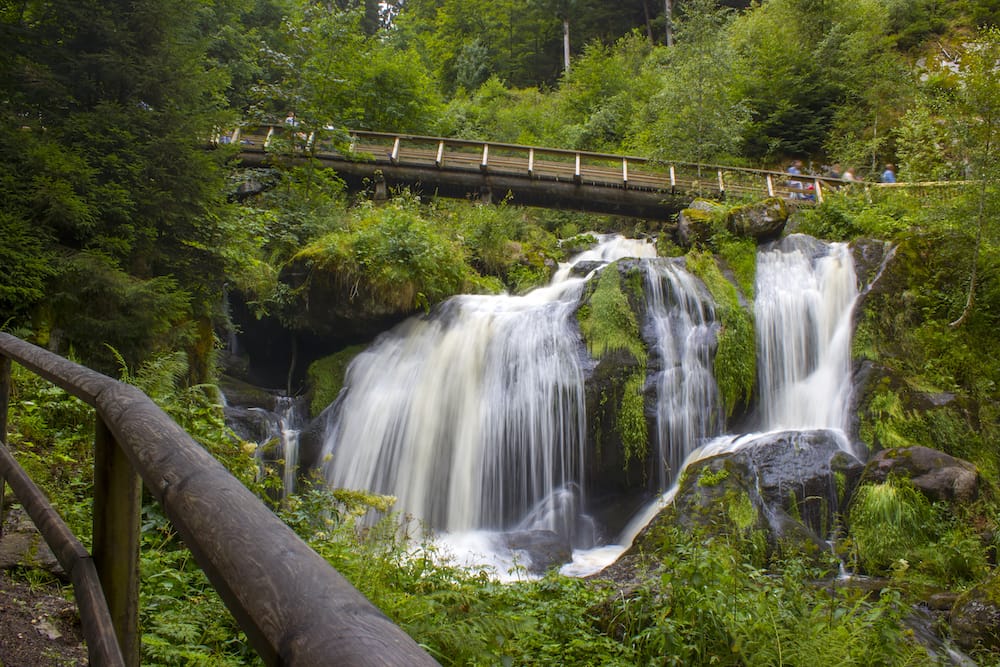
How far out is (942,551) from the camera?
22.3 feet

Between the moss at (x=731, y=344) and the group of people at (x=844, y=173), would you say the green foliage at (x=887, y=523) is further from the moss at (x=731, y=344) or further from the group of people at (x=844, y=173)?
the group of people at (x=844, y=173)

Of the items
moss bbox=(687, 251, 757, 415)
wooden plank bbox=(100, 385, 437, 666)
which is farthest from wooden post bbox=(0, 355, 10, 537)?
moss bbox=(687, 251, 757, 415)

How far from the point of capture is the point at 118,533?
1.59 metres

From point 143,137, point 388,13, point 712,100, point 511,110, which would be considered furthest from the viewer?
point 388,13

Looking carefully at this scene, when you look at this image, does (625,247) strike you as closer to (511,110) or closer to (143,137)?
(143,137)

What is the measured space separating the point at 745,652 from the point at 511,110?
2907 cm

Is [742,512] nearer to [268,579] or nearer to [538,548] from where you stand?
[538,548]

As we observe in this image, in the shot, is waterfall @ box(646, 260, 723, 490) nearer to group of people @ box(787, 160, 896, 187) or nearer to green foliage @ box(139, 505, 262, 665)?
green foliage @ box(139, 505, 262, 665)

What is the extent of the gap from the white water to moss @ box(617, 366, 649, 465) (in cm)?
38

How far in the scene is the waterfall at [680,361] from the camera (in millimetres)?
9344

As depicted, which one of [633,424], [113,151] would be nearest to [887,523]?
[633,424]

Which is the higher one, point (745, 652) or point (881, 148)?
point (881, 148)

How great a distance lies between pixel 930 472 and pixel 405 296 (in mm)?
8156

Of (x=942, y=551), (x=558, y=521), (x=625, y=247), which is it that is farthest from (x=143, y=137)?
(x=625, y=247)
